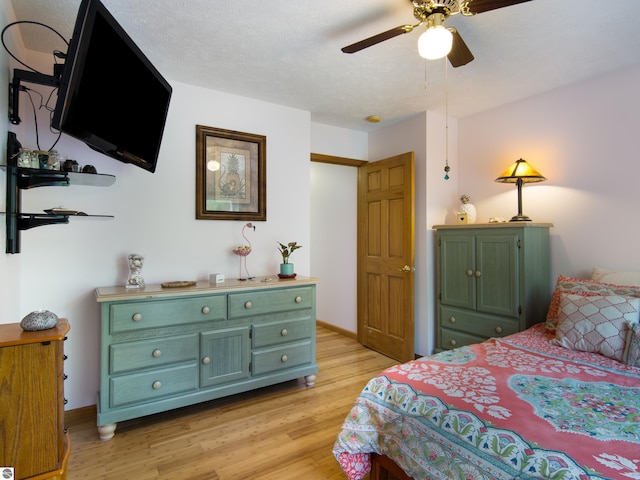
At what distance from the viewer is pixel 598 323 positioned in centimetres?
203

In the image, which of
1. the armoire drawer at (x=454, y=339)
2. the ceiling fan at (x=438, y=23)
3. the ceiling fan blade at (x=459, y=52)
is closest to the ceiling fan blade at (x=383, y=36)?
the ceiling fan at (x=438, y=23)

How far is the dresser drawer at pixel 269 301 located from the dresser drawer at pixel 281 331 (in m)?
0.11

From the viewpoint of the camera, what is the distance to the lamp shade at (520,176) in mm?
2875

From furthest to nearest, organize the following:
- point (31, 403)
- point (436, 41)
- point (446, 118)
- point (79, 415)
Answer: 1. point (446, 118)
2. point (79, 415)
3. point (436, 41)
4. point (31, 403)

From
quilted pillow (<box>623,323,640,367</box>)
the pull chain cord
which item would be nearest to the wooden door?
the pull chain cord

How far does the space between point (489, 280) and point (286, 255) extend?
5.76 feet

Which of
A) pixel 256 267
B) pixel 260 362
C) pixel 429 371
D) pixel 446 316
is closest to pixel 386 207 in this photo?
pixel 446 316

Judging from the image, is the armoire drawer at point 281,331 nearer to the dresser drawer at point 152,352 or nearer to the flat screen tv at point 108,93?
the dresser drawer at point 152,352

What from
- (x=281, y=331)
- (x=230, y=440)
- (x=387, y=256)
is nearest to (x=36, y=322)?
(x=230, y=440)

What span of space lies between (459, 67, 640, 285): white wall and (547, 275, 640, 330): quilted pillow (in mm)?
394

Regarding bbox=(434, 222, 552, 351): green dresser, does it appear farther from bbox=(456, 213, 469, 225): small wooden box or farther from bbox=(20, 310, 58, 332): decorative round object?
bbox=(20, 310, 58, 332): decorative round object

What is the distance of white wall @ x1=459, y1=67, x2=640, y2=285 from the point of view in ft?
8.35

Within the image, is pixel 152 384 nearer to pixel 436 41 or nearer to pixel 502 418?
pixel 502 418

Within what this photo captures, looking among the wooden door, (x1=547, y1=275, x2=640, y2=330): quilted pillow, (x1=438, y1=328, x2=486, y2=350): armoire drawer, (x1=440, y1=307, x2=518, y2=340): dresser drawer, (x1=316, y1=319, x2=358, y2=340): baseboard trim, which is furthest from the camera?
(x1=316, y1=319, x2=358, y2=340): baseboard trim
